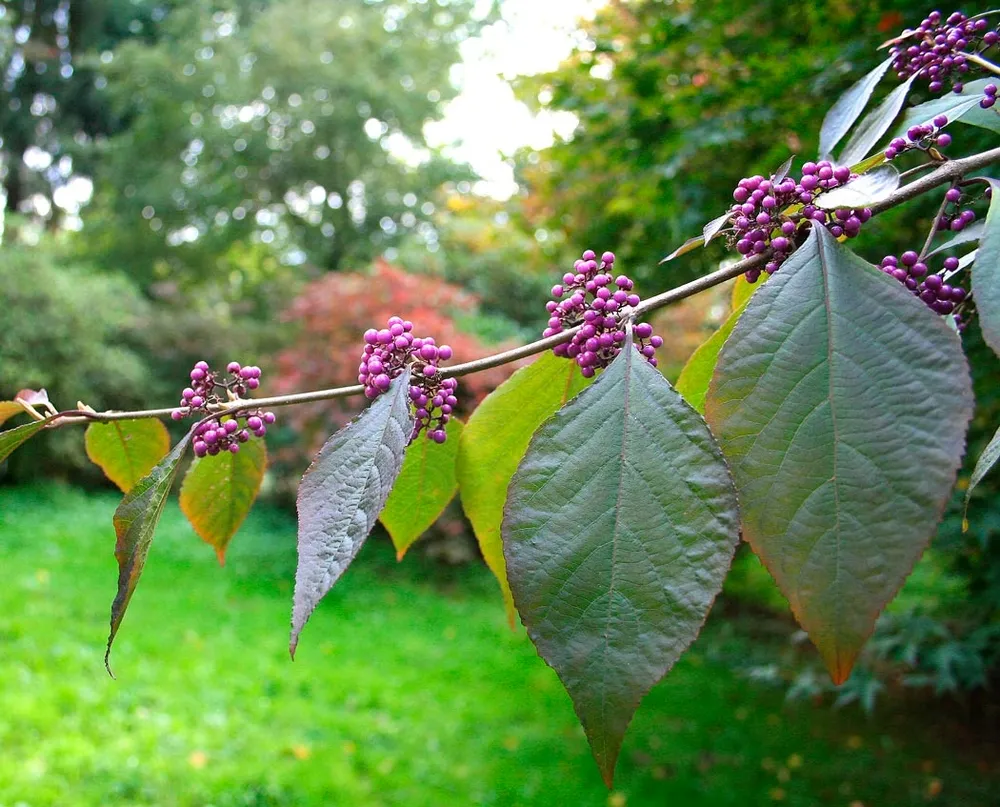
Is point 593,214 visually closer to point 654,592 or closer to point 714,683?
point 714,683

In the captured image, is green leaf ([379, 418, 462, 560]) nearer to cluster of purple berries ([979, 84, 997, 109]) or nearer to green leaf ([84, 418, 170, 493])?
green leaf ([84, 418, 170, 493])

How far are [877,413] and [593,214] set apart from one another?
5261mm

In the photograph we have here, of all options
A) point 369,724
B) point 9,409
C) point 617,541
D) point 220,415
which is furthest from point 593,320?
point 369,724

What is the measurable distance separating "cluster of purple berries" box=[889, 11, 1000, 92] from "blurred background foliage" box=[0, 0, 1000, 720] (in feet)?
2.00

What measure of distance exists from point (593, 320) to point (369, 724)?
5009 mm

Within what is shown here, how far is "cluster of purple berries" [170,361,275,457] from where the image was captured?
25.2 inches

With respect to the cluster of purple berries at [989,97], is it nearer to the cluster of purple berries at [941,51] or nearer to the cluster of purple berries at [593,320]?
the cluster of purple berries at [941,51]

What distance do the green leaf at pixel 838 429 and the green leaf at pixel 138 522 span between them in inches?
15.3

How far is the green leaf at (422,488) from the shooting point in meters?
0.72

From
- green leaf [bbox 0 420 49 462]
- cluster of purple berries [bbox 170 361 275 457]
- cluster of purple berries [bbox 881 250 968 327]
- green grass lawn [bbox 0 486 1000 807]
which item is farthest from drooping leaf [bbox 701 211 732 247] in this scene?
green grass lawn [bbox 0 486 1000 807]

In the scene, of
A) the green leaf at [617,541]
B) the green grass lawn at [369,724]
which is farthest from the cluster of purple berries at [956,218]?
the green grass lawn at [369,724]

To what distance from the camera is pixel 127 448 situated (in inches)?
30.1

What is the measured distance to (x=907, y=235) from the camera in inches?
141

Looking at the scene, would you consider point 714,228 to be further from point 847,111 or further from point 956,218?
point 847,111
